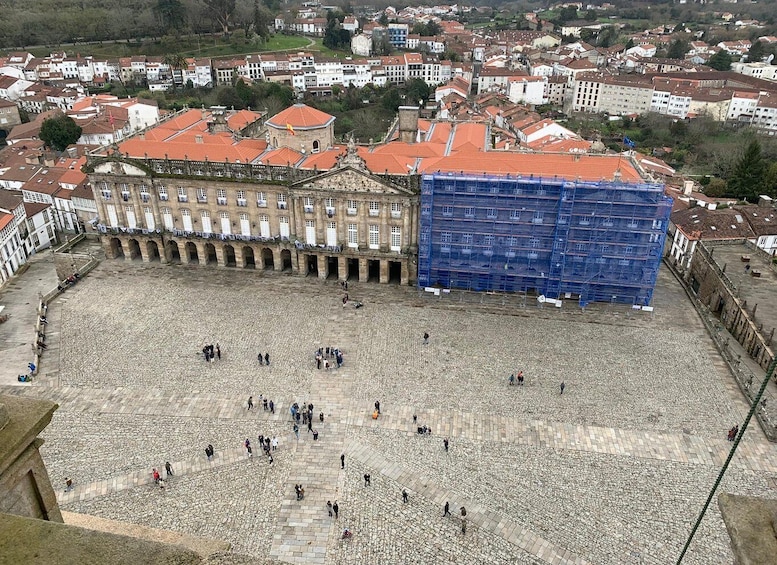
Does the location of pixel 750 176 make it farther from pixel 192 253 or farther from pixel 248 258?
pixel 192 253

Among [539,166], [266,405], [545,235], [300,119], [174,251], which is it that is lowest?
[174,251]

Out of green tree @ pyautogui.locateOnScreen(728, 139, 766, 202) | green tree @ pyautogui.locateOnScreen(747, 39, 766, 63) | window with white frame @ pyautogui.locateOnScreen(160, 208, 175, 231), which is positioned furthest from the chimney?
green tree @ pyautogui.locateOnScreen(747, 39, 766, 63)

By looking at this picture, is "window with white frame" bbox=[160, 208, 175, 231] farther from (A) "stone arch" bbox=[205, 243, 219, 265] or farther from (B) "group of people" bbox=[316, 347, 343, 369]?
(B) "group of people" bbox=[316, 347, 343, 369]

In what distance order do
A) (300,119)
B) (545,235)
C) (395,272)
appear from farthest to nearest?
(300,119) < (395,272) < (545,235)

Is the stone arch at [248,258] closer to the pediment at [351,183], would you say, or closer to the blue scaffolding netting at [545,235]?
the pediment at [351,183]

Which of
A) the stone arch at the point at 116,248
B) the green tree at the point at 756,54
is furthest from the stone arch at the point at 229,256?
the green tree at the point at 756,54

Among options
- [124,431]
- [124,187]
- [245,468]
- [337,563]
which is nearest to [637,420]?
[337,563]

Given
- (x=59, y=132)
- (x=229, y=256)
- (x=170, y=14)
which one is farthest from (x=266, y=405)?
(x=170, y=14)
